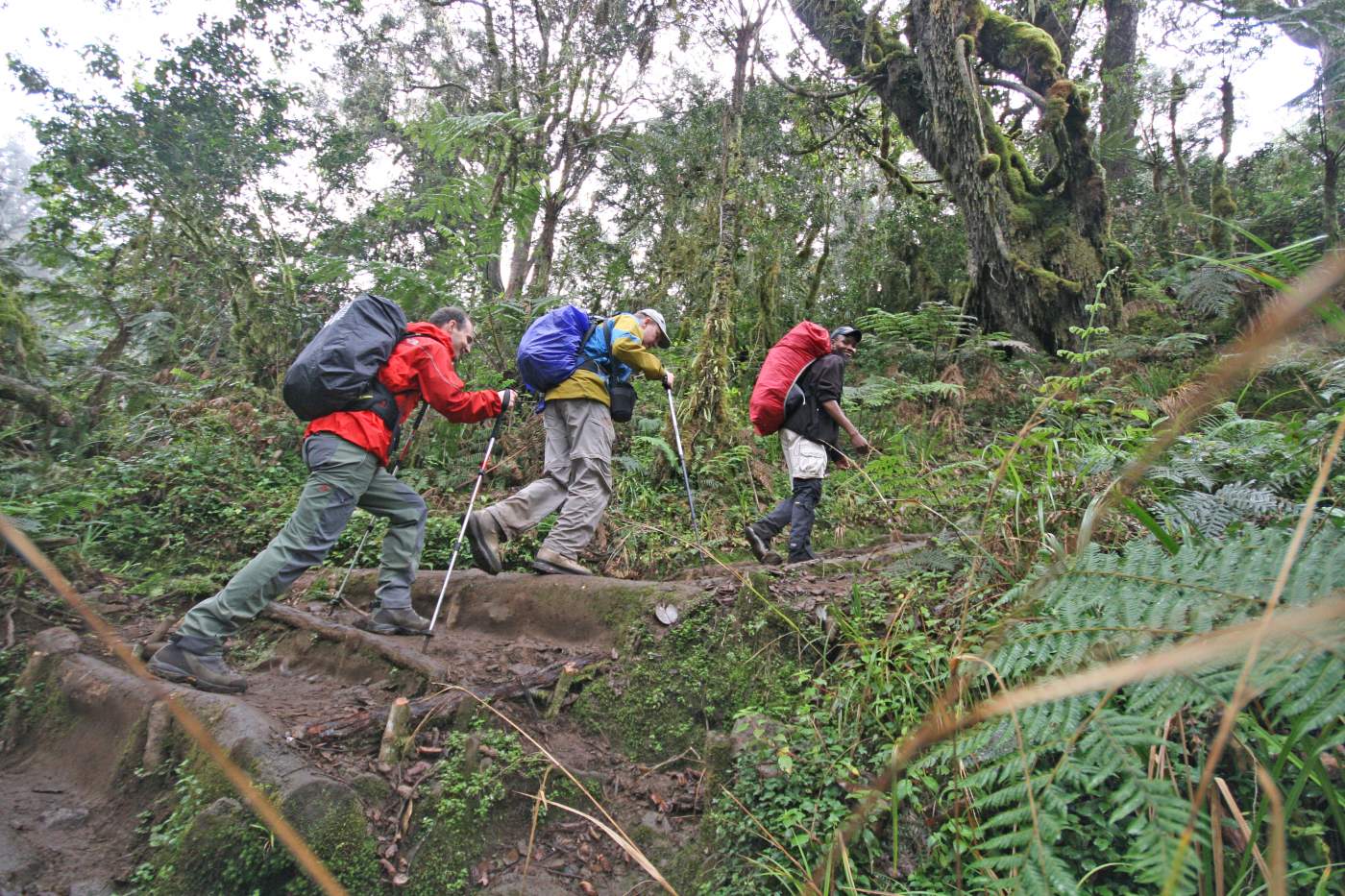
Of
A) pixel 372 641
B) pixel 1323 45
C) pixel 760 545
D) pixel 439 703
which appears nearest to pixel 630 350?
pixel 760 545

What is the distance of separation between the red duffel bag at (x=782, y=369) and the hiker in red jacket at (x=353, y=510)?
1.95 meters

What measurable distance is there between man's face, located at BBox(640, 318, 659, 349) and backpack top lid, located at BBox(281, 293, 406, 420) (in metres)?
2.12

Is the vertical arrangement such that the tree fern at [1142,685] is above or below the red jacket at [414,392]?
below

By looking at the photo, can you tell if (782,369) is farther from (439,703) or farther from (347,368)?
(439,703)

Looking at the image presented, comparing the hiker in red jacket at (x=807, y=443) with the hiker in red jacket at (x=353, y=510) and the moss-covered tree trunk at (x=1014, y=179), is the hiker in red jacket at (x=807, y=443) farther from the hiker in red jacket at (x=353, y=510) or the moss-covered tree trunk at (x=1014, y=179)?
the moss-covered tree trunk at (x=1014, y=179)

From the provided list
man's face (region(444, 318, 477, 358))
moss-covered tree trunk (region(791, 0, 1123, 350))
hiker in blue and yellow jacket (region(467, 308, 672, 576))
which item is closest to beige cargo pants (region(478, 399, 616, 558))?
hiker in blue and yellow jacket (region(467, 308, 672, 576))

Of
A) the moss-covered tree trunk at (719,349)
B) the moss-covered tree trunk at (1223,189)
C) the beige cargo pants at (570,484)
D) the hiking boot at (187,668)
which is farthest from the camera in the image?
the moss-covered tree trunk at (1223,189)

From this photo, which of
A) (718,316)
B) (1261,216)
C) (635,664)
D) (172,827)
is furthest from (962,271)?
(172,827)

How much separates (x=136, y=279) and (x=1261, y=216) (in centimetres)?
1648

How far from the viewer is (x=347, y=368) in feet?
13.5

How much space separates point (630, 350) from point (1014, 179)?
24.2ft

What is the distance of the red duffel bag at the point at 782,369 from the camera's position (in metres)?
5.69

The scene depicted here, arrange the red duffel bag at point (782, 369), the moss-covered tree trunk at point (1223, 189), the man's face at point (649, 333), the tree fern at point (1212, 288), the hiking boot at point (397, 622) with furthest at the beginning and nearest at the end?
1. the moss-covered tree trunk at point (1223, 189)
2. the tree fern at point (1212, 288)
3. the man's face at point (649, 333)
4. the red duffel bag at point (782, 369)
5. the hiking boot at point (397, 622)

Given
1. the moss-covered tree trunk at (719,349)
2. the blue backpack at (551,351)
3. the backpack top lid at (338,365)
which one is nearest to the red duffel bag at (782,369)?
the blue backpack at (551,351)
